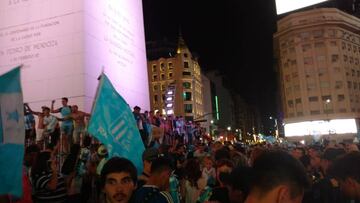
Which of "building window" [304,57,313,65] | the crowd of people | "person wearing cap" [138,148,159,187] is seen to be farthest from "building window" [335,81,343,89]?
"person wearing cap" [138,148,159,187]

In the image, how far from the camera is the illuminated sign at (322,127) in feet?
247

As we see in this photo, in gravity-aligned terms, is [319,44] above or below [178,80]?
above

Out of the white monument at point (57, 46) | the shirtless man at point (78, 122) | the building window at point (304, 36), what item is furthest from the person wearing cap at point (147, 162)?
the building window at point (304, 36)

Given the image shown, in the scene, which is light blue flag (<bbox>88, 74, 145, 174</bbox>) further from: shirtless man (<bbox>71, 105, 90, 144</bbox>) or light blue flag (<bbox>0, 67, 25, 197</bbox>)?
shirtless man (<bbox>71, 105, 90, 144</bbox>)

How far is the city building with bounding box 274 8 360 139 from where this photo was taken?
82625 millimetres

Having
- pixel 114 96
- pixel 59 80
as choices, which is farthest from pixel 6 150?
pixel 59 80

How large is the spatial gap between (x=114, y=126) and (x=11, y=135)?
5.43 ft

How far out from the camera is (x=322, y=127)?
78625 millimetres

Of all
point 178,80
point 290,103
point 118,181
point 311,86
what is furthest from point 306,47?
point 118,181

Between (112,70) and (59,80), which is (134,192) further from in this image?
(112,70)

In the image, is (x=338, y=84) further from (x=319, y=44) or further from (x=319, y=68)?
(x=319, y=44)

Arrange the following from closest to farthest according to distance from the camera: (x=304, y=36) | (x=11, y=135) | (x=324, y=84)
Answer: (x=11, y=135), (x=324, y=84), (x=304, y=36)

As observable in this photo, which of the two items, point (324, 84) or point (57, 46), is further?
point (324, 84)

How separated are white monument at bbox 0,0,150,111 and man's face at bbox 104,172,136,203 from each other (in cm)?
1012
